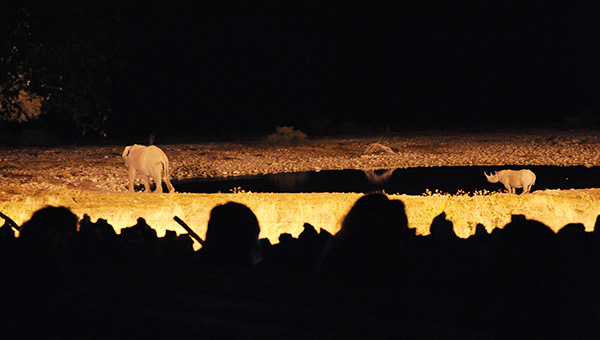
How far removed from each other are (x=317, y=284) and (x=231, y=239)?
3.45ft

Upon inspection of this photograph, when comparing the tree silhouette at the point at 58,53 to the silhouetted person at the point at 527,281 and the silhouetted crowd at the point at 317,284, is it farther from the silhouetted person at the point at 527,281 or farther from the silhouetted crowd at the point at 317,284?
the silhouetted person at the point at 527,281

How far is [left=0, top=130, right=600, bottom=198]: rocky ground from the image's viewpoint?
63.8 feet

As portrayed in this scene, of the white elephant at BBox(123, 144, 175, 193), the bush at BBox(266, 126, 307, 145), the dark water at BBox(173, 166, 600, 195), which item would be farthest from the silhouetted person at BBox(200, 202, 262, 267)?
the bush at BBox(266, 126, 307, 145)

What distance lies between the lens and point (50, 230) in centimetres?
418

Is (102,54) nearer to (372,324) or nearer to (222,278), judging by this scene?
(222,278)

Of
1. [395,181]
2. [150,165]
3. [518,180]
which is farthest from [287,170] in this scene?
[518,180]

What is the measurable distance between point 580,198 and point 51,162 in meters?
18.9

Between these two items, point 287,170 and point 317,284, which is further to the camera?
point 287,170

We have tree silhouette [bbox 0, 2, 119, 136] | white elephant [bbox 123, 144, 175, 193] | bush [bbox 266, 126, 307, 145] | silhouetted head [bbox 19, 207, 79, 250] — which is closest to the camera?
silhouetted head [bbox 19, 207, 79, 250]

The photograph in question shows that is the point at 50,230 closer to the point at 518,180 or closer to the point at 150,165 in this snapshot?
the point at 150,165

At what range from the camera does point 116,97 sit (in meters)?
36.0

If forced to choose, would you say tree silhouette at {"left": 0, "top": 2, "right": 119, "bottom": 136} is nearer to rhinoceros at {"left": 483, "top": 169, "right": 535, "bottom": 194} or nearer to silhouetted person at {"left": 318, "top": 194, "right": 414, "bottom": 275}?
silhouetted person at {"left": 318, "top": 194, "right": 414, "bottom": 275}

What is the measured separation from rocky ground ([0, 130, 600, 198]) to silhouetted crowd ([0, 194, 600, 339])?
13950 mm

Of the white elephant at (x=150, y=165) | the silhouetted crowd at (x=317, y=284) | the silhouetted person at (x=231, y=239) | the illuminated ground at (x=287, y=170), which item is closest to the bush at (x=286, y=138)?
the illuminated ground at (x=287, y=170)
